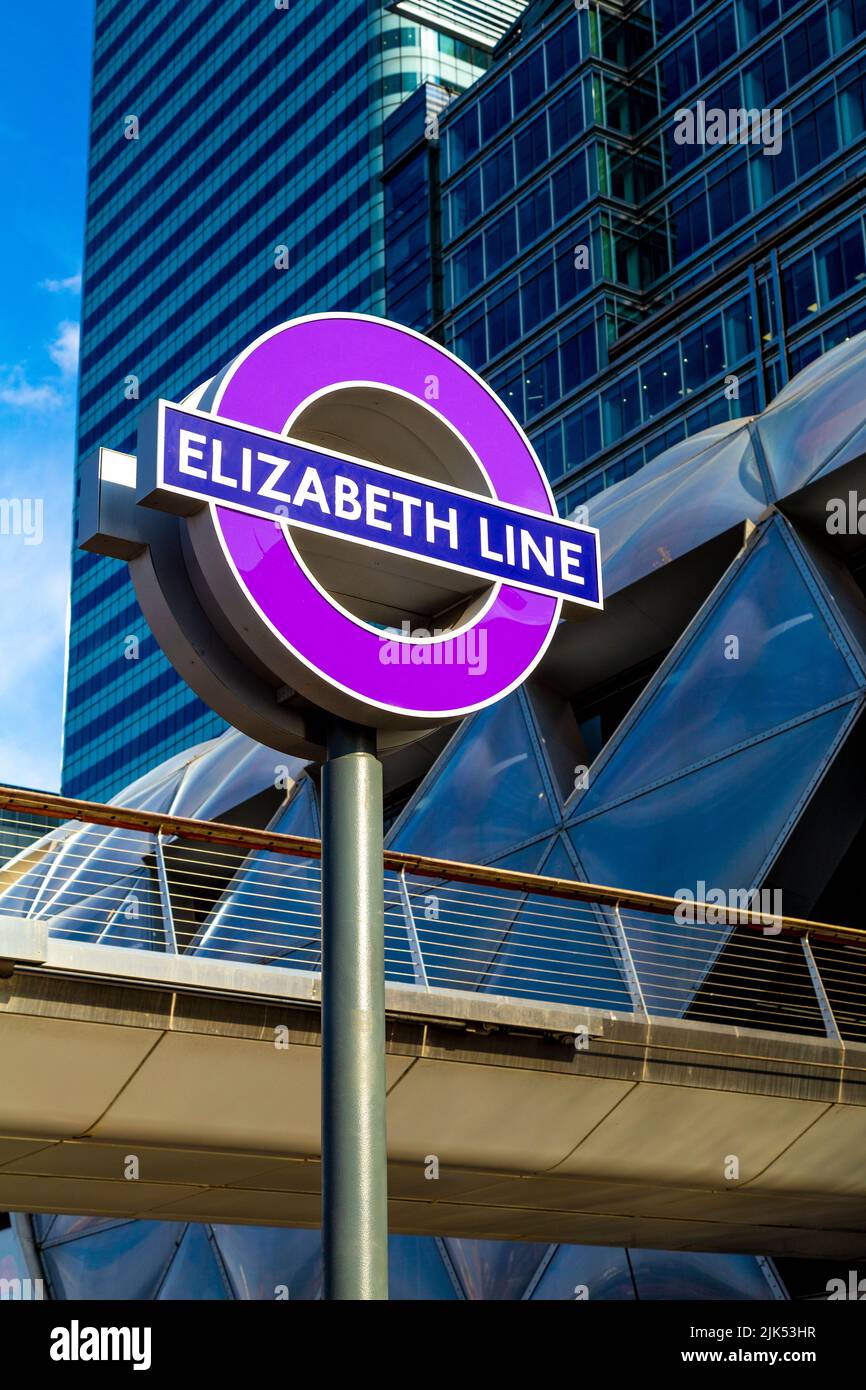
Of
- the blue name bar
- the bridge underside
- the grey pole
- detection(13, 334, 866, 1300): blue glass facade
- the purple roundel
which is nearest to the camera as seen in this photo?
the grey pole

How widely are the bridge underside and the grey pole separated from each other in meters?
3.80

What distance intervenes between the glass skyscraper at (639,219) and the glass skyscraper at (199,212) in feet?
53.4

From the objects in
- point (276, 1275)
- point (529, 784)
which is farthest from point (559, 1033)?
point (276, 1275)

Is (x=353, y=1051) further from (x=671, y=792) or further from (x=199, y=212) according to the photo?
(x=199, y=212)

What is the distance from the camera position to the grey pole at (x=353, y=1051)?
5855mm

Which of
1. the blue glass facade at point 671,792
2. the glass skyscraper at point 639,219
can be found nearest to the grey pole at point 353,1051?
the blue glass facade at point 671,792

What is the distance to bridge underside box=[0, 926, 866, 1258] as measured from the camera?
10.3m

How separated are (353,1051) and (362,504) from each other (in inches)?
89.1

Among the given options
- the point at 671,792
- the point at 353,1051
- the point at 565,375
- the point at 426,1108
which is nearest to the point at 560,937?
the point at 671,792

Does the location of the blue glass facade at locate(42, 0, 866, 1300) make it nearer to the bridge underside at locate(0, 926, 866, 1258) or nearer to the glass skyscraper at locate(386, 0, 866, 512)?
the glass skyscraper at locate(386, 0, 866, 512)

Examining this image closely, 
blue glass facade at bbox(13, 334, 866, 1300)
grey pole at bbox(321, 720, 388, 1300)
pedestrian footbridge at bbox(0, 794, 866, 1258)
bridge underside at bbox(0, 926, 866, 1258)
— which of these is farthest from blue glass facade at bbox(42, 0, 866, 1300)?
grey pole at bbox(321, 720, 388, 1300)

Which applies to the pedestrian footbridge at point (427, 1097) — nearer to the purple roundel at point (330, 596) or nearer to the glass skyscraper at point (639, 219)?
the purple roundel at point (330, 596)
